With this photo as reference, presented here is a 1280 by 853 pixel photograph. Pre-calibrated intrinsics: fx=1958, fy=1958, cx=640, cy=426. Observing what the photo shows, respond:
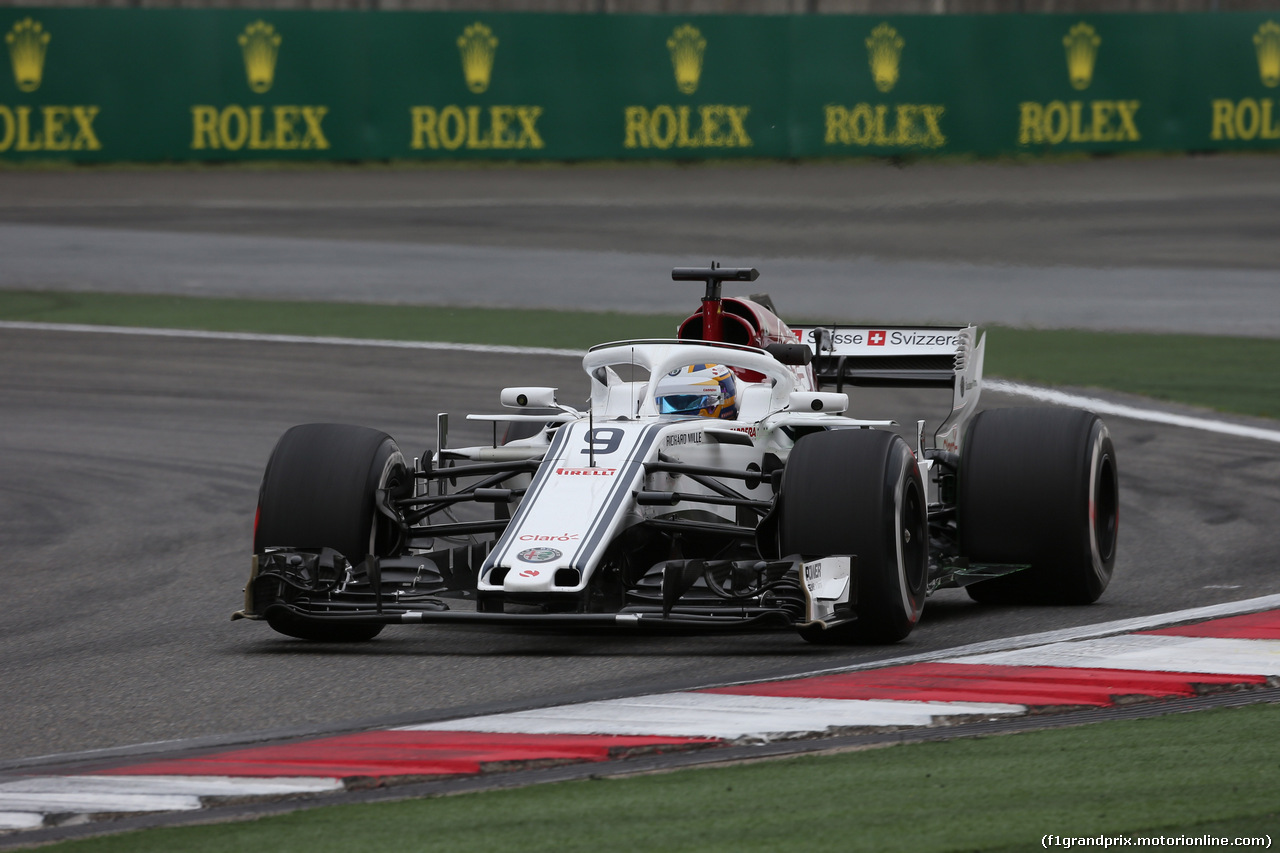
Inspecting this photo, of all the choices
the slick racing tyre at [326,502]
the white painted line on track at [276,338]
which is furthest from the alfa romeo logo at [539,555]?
the white painted line on track at [276,338]

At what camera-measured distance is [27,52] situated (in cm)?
2811

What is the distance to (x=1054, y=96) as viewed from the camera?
2925 centimetres

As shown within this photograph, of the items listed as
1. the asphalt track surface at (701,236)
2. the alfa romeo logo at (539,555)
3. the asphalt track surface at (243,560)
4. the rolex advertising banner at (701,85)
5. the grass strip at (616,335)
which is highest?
the rolex advertising banner at (701,85)

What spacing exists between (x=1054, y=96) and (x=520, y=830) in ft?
84.8

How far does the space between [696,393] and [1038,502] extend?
1.59 meters

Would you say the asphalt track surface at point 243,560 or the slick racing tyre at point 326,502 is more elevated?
the slick racing tyre at point 326,502

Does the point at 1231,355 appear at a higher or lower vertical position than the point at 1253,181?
lower

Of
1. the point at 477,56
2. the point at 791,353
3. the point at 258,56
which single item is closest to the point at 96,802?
the point at 791,353

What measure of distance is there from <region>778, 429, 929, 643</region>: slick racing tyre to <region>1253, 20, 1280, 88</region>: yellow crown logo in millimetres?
24241

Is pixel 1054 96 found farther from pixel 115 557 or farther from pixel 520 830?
pixel 520 830

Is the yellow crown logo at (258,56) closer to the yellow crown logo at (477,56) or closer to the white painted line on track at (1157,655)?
the yellow crown logo at (477,56)

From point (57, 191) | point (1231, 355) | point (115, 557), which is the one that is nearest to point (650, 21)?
point (57, 191)

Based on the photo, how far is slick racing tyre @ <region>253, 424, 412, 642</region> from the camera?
7996 millimetres

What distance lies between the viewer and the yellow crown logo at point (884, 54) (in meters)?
29.3
